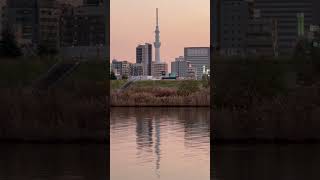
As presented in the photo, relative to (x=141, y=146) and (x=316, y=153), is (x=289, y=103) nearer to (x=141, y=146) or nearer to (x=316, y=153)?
(x=316, y=153)

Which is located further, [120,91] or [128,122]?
[120,91]

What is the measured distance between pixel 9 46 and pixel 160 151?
534cm

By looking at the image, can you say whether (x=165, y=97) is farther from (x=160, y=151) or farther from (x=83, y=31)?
(x=160, y=151)

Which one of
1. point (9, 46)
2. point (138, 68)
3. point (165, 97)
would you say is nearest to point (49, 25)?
point (9, 46)

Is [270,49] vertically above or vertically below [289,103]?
above

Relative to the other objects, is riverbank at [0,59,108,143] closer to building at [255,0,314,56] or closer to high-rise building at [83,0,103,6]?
high-rise building at [83,0,103,6]

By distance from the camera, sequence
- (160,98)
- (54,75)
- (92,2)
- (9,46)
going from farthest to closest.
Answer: (160,98) → (92,2) → (9,46) → (54,75)

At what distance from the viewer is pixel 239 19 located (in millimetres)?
16078

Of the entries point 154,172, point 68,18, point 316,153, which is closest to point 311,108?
point 316,153

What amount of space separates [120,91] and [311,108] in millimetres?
22307

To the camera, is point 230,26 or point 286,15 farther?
point 286,15

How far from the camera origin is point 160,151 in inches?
509

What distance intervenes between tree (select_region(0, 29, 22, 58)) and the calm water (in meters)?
3.24

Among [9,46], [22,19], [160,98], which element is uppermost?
[22,19]
